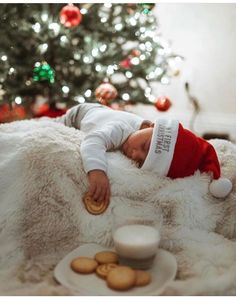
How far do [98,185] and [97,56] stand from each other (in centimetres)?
142

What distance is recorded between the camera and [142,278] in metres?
1.00

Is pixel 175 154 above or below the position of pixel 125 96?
above

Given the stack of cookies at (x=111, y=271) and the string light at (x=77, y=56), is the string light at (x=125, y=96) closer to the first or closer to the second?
the string light at (x=77, y=56)

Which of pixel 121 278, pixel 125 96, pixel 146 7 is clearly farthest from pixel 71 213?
pixel 146 7

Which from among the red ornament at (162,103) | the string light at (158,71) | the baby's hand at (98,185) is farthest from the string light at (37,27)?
the baby's hand at (98,185)

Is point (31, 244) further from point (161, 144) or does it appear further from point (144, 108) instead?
point (144, 108)

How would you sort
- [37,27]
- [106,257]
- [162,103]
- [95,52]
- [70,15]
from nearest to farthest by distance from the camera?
[106,257], [70,15], [37,27], [95,52], [162,103]

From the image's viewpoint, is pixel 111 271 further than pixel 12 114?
No

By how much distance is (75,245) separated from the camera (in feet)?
3.84

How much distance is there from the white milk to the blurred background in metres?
1.46

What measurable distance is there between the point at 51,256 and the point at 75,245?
0.24ft

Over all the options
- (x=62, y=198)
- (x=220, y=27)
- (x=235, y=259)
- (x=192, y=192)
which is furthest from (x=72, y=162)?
(x=220, y=27)

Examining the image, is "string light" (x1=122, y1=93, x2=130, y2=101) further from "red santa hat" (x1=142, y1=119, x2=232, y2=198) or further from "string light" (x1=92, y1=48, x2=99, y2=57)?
"red santa hat" (x1=142, y1=119, x2=232, y2=198)

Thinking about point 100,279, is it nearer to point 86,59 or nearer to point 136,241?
point 136,241
